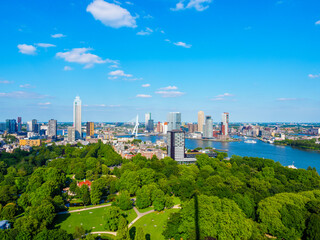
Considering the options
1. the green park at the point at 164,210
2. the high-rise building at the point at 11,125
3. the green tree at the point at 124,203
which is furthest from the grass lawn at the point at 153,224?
the high-rise building at the point at 11,125

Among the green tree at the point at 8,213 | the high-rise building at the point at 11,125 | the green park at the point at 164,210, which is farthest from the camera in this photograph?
the high-rise building at the point at 11,125

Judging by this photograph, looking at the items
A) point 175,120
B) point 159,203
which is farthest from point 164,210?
point 175,120

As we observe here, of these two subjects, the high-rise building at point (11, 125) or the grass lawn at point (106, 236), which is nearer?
the grass lawn at point (106, 236)

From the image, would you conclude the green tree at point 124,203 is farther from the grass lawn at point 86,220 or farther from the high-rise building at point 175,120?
the high-rise building at point 175,120

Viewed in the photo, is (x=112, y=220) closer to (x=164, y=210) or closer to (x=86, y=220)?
(x=86, y=220)

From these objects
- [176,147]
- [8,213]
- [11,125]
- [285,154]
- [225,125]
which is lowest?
[285,154]

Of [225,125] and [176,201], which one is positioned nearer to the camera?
[176,201]
